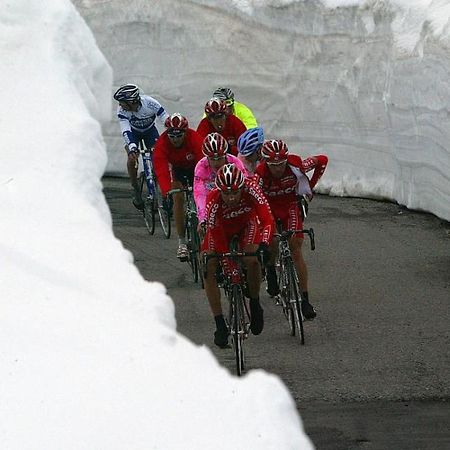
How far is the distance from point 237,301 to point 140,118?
682cm

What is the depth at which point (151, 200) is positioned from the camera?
671 inches

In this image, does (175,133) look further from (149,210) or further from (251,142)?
(149,210)

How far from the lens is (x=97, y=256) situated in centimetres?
634

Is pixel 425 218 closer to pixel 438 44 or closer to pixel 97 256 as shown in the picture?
pixel 438 44

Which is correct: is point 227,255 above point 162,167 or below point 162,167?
above

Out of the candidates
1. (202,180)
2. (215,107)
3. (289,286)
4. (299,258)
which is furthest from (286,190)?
(215,107)

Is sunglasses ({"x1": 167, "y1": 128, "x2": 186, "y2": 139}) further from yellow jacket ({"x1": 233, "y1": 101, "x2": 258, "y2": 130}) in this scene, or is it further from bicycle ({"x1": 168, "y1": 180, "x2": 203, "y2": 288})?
yellow jacket ({"x1": 233, "y1": 101, "x2": 258, "y2": 130})

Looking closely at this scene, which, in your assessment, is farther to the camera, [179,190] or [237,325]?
[179,190]

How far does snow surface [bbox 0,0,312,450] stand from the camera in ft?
14.5

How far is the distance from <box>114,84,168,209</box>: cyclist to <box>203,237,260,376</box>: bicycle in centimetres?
613

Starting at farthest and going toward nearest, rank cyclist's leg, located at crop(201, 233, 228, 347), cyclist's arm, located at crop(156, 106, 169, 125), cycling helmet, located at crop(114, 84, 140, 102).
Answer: cyclist's arm, located at crop(156, 106, 169, 125) → cycling helmet, located at crop(114, 84, 140, 102) → cyclist's leg, located at crop(201, 233, 228, 347)

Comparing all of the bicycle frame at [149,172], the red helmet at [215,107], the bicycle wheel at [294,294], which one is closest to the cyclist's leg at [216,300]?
the bicycle wheel at [294,294]

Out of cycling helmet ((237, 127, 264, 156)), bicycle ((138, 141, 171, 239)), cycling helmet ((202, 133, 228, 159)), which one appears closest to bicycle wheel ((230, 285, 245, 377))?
cycling helmet ((202, 133, 228, 159))

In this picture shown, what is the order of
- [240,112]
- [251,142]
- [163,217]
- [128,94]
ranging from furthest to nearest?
[163,217], [128,94], [240,112], [251,142]
